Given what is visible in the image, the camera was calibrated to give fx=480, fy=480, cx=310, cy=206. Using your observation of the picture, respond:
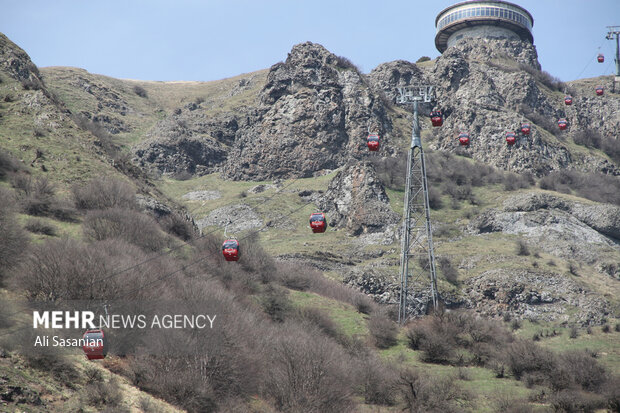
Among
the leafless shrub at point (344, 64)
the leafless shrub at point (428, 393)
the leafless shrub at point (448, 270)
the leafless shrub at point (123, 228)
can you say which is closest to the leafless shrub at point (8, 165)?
the leafless shrub at point (123, 228)

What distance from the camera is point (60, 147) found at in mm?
48312

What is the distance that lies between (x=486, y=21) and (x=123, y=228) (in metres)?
133

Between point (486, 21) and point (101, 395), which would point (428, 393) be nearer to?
point (101, 395)

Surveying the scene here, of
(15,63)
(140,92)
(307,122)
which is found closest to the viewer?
(15,63)

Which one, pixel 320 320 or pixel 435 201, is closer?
pixel 320 320

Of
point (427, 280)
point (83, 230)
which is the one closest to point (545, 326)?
point (427, 280)

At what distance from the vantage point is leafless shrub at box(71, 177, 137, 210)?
4031 cm

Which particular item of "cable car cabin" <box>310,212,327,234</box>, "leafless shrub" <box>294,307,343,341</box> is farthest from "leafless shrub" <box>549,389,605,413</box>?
"cable car cabin" <box>310,212,327,234</box>

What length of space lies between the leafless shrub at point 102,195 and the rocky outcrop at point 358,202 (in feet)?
130

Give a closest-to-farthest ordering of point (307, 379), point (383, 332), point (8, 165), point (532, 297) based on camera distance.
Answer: point (307, 379) → point (383, 332) → point (8, 165) → point (532, 297)

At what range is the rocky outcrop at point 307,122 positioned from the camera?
4210 inches

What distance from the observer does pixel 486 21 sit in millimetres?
139000

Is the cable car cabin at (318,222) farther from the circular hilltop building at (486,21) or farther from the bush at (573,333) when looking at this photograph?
the circular hilltop building at (486,21)

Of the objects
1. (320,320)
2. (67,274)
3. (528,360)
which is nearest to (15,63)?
(67,274)
